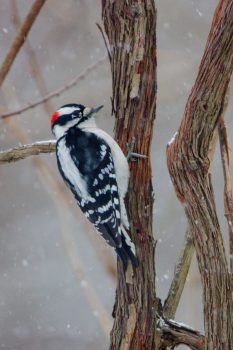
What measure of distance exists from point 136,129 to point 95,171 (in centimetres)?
33

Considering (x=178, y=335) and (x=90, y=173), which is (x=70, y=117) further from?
(x=178, y=335)

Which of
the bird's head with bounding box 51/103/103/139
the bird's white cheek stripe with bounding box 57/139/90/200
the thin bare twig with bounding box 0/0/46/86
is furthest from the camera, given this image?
the bird's head with bounding box 51/103/103/139

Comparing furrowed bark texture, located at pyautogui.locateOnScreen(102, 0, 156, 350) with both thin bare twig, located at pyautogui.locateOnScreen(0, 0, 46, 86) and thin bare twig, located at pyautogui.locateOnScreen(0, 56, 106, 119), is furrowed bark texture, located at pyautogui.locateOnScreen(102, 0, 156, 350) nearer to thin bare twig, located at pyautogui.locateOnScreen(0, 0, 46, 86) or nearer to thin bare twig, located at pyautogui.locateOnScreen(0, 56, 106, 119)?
thin bare twig, located at pyautogui.locateOnScreen(0, 56, 106, 119)

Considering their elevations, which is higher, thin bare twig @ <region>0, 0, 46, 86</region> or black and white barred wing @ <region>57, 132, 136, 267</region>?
thin bare twig @ <region>0, 0, 46, 86</region>

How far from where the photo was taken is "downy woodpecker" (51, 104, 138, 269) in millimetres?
2838

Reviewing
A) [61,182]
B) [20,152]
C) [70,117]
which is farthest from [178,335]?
[61,182]

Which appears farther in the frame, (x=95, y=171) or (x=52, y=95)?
(x=95, y=171)

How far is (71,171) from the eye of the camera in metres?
3.06

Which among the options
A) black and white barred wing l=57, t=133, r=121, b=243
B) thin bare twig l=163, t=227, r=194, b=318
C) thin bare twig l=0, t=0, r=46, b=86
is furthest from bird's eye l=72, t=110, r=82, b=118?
thin bare twig l=0, t=0, r=46, b=86

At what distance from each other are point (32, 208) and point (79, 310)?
906 millimetres

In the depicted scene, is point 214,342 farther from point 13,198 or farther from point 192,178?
point 13,198

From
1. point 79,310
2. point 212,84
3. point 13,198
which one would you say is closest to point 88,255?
point 79,310

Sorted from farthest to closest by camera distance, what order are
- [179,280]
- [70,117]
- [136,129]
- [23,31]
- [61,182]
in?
[61,182]
[70,117]
[179,280]
[136,129]
[23,31]

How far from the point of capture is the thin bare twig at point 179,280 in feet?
9.61
